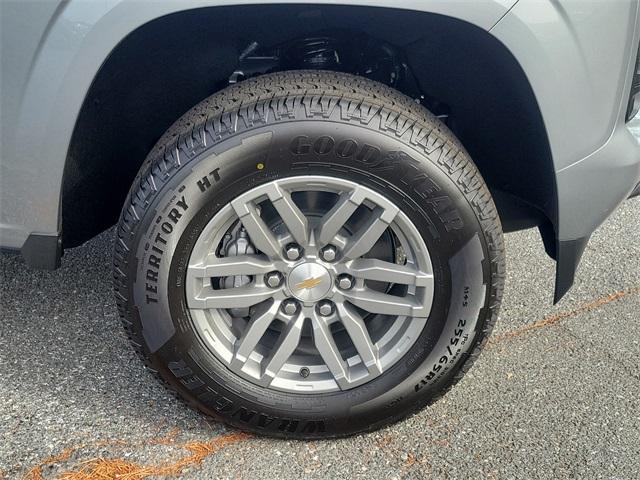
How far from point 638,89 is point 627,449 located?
1112 mm

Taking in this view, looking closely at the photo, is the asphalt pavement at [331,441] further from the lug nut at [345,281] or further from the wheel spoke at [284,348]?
the lug nut at [345,281]

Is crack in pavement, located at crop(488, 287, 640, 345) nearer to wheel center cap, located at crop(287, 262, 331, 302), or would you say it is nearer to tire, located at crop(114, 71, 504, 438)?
tire, located at crop(114, 71, 504, 438)

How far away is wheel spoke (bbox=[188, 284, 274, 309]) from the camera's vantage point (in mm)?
2041

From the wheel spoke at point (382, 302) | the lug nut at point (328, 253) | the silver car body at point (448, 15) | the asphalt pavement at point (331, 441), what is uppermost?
the silver car body at point (448, 15)

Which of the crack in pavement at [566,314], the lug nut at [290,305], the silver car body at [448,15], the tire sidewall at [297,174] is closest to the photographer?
the silver car body at [448,15]

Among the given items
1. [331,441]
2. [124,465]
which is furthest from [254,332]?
[124,465]

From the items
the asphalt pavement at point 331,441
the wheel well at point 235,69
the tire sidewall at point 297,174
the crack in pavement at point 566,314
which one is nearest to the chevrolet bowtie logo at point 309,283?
the tire sidewall at point 297,174

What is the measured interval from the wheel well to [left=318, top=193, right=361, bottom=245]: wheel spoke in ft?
1.69

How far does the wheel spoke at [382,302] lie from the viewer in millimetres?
2059

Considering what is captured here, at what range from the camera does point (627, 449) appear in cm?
213

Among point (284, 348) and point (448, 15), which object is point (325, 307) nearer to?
point (284, 348)

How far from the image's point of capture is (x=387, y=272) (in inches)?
80.0

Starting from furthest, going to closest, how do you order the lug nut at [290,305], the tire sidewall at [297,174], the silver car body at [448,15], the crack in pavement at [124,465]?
the lug nut at [290,305] < the crack in pavement at [124,465] < the tire sidewall at [297,174] < the silver car body at [448,15]

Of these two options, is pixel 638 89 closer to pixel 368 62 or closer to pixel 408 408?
pixel 368 62
